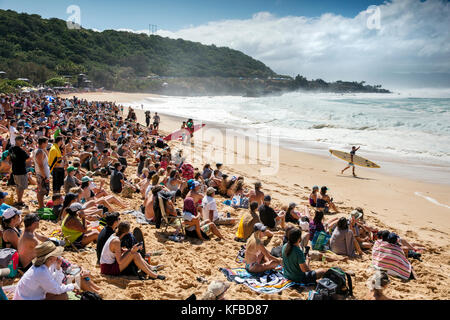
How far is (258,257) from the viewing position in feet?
15.5

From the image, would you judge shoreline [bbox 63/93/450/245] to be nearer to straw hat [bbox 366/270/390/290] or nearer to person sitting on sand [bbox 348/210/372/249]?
person sitting on sand [bbox 348/210/372/249]

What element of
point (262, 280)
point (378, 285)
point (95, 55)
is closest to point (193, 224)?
point (262, 280)

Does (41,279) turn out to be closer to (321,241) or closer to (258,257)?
(258,257)

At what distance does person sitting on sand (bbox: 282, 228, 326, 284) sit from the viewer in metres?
4.34

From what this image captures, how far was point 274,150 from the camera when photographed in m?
17.2

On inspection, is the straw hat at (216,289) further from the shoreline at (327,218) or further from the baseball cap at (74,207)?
the baseball cap at (74,207)

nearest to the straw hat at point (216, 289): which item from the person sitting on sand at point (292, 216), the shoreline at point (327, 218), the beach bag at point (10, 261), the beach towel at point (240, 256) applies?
the shoreline at point (327, 218)

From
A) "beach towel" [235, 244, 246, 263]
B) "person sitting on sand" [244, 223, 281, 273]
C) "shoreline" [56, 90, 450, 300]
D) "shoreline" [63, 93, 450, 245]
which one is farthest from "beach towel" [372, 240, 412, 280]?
"shoreline" [63, 93, 450, 245]

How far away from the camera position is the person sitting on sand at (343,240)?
18.4ft

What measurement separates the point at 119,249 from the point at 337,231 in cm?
373

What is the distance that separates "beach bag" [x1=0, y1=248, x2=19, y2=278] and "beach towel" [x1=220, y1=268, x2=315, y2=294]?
8.71 feet

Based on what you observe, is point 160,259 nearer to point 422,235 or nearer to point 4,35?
point 422,235

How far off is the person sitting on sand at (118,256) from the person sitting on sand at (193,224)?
1641mm
